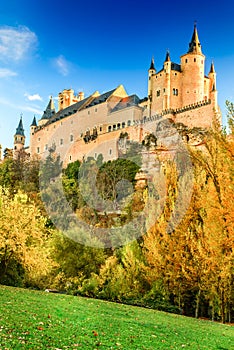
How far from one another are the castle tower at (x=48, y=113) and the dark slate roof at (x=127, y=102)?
26.4 m

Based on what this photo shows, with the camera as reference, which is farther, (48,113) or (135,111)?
(48,113)

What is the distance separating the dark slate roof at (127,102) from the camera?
65.1 m

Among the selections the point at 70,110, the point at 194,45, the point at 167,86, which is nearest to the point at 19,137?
the point at 70,110

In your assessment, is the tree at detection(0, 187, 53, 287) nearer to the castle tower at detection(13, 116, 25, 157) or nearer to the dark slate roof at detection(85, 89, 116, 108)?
the dark slate roof at detection(85, 89, 116, 108)

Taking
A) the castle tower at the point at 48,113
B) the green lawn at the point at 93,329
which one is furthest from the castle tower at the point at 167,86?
the green lawn at the point at 93,329

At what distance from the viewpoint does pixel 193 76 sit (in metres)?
57.4

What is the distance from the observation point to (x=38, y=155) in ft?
273

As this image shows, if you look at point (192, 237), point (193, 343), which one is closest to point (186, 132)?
point (192, 237)

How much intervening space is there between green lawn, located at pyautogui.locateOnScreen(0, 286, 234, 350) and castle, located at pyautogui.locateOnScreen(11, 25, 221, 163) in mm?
35552

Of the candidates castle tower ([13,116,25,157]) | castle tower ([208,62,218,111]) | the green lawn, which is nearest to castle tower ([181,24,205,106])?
castle tower ([208,62,218,111])

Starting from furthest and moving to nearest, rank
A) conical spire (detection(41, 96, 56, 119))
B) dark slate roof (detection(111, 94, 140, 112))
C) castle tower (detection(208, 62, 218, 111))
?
conical spire (detection(41, 96, 56, 119)) → dark slate roof (detection(111, 94, 140, 112)) → castle tower (detection(208, 62, 218, 111))

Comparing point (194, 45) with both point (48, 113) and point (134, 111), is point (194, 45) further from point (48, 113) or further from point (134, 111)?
point (48, 113)

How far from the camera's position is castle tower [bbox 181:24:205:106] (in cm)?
5712

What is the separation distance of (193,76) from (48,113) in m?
43.7
